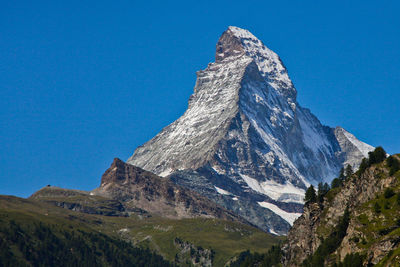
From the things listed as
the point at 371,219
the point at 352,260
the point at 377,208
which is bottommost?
the point at 352,260

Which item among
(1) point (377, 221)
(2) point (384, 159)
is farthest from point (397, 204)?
(2) point (384, 159)

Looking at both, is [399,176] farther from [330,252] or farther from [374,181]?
[330,252]

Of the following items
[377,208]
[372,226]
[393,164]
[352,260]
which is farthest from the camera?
[393,164]

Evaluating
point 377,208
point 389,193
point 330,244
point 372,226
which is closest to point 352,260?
point 372,226

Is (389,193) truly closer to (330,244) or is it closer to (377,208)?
(377,208)

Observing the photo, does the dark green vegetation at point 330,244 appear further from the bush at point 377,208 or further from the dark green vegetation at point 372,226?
the bush at point 377,208

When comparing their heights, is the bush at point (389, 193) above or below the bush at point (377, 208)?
above

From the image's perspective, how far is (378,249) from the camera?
144625mm

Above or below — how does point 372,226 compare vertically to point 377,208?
below

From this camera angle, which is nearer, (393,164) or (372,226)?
(372,226)

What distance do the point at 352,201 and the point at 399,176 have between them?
19.9 m

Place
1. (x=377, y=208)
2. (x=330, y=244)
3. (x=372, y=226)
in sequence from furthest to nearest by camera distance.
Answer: (x=330, y=244) → (x=377, y=208) → (x=372, y=226)

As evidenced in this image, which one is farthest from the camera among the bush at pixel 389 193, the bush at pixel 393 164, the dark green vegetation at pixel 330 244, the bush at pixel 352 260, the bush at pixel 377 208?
the bush at pixel 393 164

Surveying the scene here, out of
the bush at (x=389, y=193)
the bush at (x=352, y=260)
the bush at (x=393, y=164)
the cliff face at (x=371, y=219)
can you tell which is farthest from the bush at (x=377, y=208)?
the bush at (x=393, y=164)
